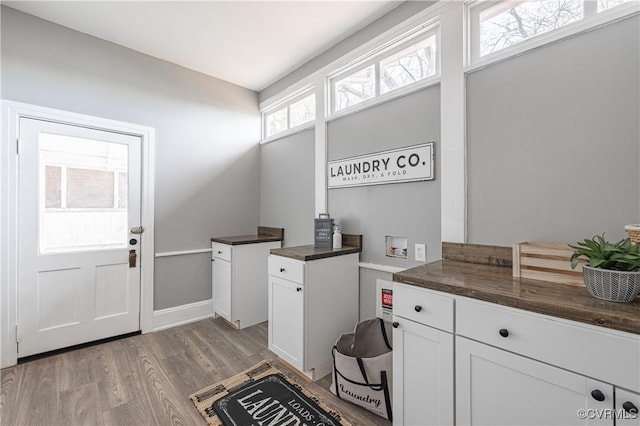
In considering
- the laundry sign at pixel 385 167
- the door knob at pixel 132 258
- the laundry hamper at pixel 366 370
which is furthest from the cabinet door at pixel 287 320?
the door knob at pixel 132 258

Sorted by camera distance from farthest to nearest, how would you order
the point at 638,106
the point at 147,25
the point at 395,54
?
the point at 147,25 < the point at 395,54 < the point at 638,106

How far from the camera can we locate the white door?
2.26 meters

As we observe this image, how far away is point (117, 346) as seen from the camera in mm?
2525

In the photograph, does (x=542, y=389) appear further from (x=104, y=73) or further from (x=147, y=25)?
(x=104, y=73)

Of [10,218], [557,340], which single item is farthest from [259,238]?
[557,340]

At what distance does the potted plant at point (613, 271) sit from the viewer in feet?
3.28

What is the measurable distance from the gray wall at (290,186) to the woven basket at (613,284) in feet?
7.09

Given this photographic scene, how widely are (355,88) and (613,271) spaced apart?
218 centimetres

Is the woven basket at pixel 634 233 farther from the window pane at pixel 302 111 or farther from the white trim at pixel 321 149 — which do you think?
the window pane at pixel 302 111

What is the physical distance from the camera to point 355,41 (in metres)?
2.46

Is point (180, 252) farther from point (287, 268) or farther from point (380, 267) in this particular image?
point (380, 267)

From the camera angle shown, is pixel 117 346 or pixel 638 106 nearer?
pixel 638 106

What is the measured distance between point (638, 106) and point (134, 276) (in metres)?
3.83

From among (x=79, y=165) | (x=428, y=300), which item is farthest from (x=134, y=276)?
(x=428, y=300)
